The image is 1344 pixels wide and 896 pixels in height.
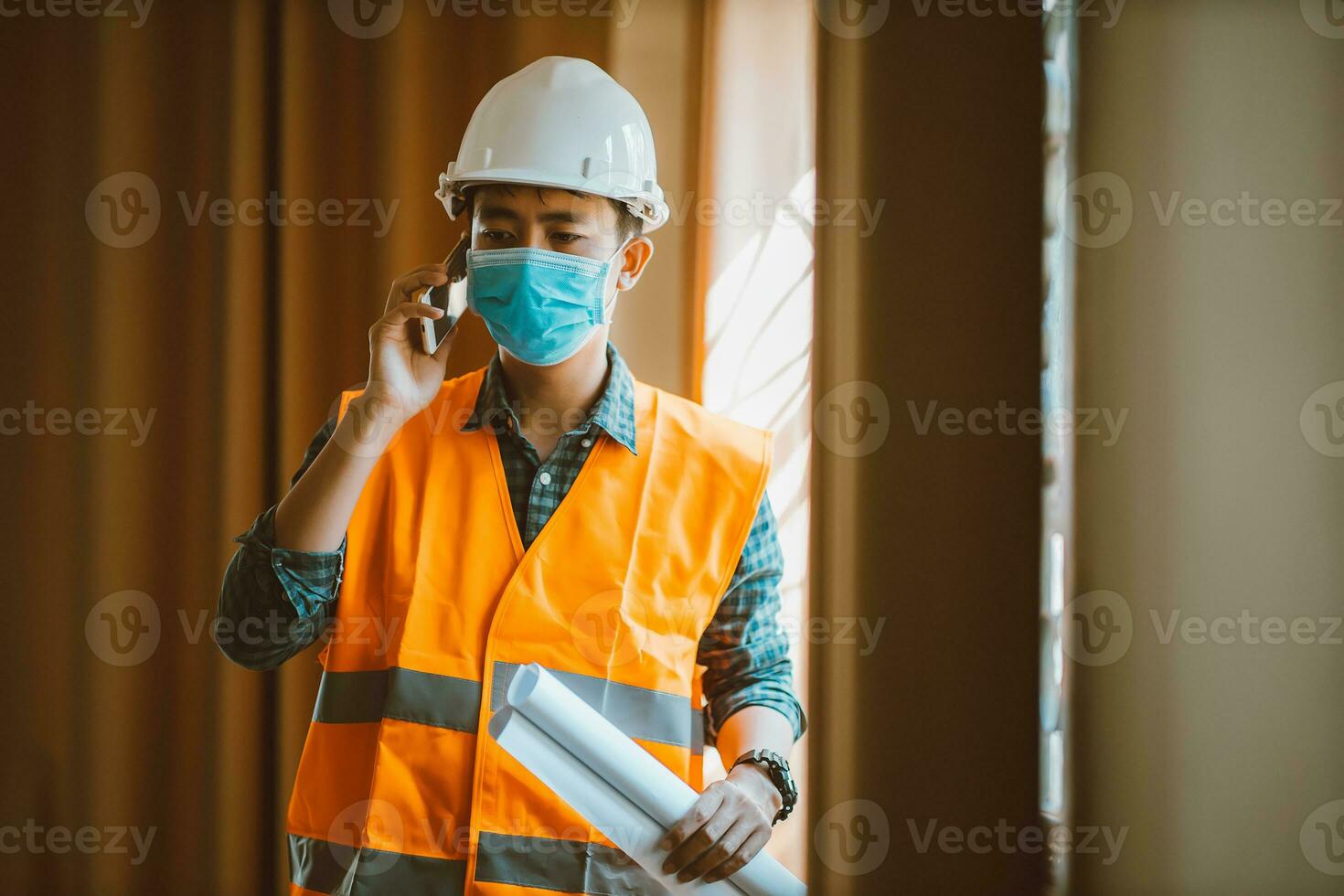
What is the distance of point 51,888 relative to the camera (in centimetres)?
200

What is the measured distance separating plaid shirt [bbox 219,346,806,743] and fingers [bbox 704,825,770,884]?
7.9 inches

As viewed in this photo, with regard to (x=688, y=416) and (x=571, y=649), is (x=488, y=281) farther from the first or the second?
(x=571, y=649)

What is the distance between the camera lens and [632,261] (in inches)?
54.5
